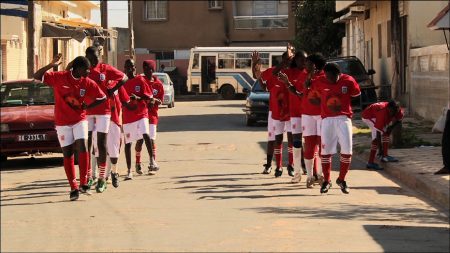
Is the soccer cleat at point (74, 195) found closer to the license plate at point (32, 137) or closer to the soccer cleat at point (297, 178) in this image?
the soccer cleat at point (297, 178)

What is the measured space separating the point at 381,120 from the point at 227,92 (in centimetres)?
3629

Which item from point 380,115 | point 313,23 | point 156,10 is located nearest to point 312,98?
point 380,115

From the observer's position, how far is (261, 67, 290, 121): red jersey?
14953 millimetres

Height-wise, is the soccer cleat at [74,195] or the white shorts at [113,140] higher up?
the white shorts at [113,140]

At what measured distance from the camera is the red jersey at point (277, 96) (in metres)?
15.0

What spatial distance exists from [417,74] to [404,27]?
13.1ft

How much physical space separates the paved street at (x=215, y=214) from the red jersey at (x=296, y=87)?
1.10 m

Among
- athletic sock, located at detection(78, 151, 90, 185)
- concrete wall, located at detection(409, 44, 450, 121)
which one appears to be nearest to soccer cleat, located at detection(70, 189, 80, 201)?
athletic sock, located at detection(78, 151, 90, 185)

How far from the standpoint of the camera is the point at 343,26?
168 feet

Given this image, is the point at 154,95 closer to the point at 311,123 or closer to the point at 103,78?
the point at 103,78

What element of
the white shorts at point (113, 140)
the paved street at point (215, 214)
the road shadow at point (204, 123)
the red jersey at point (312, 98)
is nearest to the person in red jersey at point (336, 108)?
the red jersey at point (312, 98)

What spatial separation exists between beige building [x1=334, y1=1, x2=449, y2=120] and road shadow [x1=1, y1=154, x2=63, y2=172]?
10.6 m

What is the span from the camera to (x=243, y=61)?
5138cm

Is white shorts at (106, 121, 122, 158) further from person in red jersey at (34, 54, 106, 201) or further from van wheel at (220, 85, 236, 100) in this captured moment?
van wheel at (220, 85, 236, 100)
